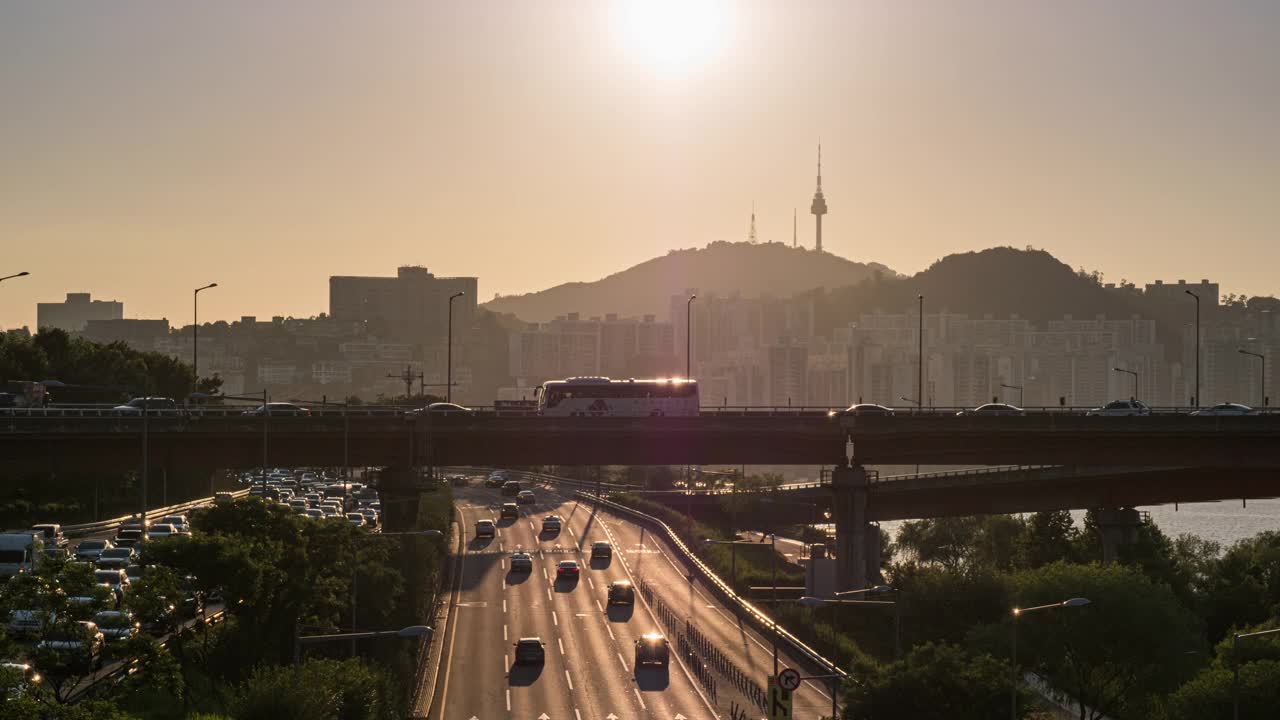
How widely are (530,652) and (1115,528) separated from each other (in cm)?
5780

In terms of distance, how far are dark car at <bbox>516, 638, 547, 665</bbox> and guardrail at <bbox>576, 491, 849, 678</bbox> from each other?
12.1 metres

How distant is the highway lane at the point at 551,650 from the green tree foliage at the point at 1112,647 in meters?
16.9

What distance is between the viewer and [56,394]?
439 ft

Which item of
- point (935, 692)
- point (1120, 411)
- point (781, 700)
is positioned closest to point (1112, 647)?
point (935, 692)

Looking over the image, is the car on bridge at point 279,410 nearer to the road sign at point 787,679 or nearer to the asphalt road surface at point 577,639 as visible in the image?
the asphalt road surface at point 577,639

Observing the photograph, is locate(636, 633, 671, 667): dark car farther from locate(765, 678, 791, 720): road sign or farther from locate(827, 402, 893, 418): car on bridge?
locate(827, 402, 893, 418): car on bridge

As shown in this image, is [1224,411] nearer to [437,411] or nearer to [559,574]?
[559,574]

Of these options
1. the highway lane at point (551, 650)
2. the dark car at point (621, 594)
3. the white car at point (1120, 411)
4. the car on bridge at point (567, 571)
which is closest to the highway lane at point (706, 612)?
the dark car at point (621, 594)

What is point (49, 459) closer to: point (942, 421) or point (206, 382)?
point (942, 421)

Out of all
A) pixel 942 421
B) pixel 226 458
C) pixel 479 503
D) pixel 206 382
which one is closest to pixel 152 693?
pixel 226 458

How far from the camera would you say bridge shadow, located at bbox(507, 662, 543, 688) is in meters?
69.8

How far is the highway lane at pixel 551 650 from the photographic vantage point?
64.8m

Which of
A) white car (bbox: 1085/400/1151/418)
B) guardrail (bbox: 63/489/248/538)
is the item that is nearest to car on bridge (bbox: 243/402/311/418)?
guardrail (bbox: 63/489/248/538)

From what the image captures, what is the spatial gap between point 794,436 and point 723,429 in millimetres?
4732
